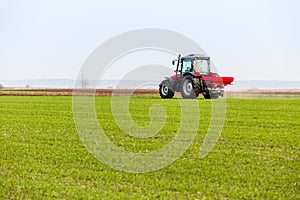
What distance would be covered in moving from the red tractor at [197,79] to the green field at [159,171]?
372 inches

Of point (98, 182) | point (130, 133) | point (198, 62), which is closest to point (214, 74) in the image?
point (198, 62)

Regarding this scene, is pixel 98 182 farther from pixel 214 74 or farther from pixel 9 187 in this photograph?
pixel 214 74

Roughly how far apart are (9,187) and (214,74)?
17813 mm

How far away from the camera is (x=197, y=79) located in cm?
2341

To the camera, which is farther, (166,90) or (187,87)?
(166,90)

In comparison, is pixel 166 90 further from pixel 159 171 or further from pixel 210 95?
pixel 159 171

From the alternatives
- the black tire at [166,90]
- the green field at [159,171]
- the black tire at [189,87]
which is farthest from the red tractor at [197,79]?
the green field at [159,171]

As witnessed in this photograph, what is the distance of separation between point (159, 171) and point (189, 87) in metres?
15.7

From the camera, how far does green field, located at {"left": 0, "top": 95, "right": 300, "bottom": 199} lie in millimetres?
6898

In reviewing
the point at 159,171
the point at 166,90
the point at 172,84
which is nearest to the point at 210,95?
the point at 172,84

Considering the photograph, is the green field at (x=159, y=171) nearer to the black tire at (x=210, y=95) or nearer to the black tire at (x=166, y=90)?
the black tire at (x=210, y=95)

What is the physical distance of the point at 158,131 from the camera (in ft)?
44.2

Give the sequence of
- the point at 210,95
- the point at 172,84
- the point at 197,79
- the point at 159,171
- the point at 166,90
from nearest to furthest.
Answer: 1. the point at 159,171
2. the point at 197,79
3. the point at 210,95
4. the point at 172,84
5. the point at 166,90

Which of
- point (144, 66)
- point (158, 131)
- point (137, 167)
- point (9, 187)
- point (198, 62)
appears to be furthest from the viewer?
point (198, 62)
